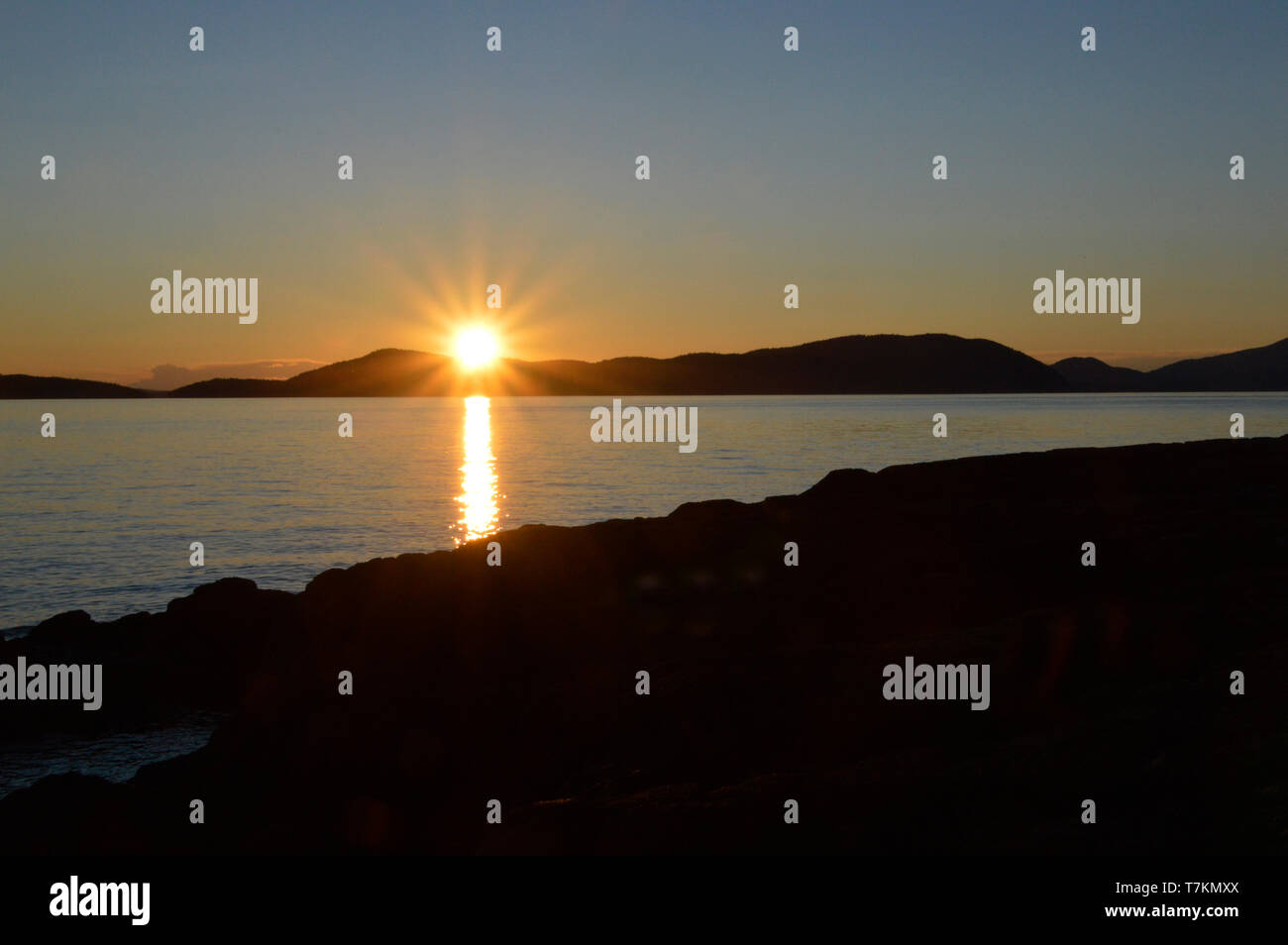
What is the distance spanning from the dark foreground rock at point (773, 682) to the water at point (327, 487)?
1897 cm

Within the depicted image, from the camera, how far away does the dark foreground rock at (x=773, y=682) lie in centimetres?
892

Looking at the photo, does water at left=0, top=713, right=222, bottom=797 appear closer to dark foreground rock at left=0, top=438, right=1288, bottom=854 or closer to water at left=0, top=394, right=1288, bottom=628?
dark foreground rock at left=0, top=438, right=1288, bottom=854

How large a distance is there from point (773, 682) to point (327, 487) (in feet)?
235

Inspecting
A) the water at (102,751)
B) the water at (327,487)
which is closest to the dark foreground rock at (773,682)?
the water at (102,751)

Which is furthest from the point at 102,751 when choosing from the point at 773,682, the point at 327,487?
the point at 327,487

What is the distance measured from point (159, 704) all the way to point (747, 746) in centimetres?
1805

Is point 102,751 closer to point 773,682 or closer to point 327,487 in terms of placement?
point 773,682

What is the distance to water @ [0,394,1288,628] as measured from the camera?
4528 centimetres

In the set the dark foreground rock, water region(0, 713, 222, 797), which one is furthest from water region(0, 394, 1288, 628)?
the dark foreground rock

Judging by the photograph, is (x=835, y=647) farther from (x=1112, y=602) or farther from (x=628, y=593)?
(x=628, y=593)

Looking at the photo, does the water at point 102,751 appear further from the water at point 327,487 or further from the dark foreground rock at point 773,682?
the water at point 327,487
